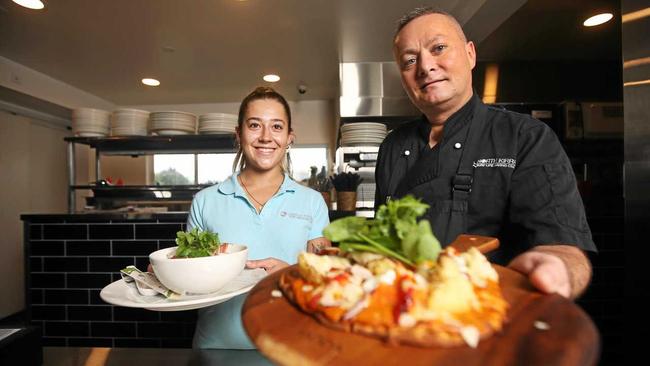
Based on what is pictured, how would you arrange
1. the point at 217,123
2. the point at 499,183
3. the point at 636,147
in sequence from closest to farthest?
the point at 499,183
the point at 636,147
the point at 217,123

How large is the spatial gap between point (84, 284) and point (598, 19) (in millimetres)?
4508

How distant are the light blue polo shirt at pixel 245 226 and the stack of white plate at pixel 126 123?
2571 mm

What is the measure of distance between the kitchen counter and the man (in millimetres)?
735

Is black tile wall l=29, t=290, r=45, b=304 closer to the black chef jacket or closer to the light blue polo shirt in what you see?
the light blue polo shirt

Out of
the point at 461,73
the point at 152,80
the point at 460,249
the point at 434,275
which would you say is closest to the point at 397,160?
the point at 461,73

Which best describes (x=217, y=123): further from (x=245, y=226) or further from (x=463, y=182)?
(x=463, y=182)

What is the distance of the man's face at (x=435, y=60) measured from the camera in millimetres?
1198

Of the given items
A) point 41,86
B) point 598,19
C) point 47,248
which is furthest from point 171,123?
point 598,19

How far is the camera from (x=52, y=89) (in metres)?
4.71

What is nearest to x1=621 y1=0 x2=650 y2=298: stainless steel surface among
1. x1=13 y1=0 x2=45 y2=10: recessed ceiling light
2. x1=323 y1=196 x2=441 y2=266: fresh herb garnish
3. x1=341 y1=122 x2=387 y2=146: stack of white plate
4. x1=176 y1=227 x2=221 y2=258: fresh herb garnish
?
x1=323 y1=196 x2=441 y2=266: fresh herb garnish

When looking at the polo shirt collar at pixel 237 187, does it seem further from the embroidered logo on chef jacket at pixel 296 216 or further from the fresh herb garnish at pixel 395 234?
the fresh herb garnish at pixel 395 234

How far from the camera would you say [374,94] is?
4.28 metres

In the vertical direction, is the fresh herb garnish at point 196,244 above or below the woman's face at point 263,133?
below

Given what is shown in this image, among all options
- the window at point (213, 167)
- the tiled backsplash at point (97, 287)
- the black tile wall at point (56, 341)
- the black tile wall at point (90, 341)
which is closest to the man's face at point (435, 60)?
the tiled backsplash at point (97, 287)
